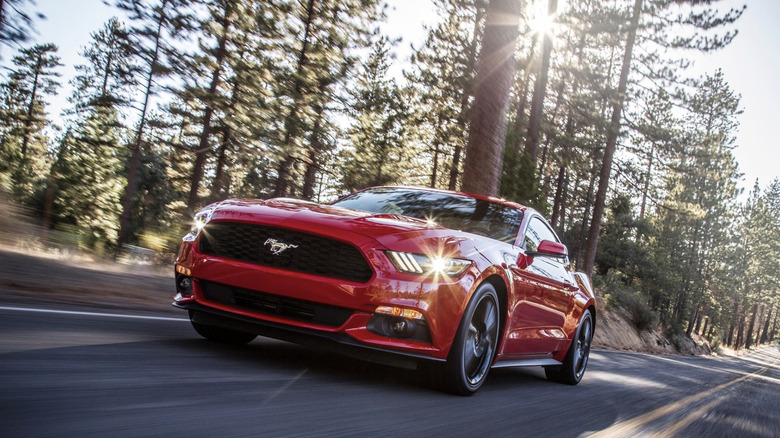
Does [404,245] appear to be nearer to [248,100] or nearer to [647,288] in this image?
[248,100]

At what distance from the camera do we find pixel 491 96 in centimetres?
1242

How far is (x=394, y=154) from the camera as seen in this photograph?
25.1 m

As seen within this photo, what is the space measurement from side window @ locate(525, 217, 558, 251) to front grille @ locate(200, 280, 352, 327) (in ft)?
7.25

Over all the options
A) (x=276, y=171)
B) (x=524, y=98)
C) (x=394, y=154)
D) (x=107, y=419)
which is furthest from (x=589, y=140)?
(x=107, y=419)

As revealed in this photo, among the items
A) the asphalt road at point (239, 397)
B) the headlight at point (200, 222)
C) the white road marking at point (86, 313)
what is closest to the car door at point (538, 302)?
the asphalt road at point (239, 397)

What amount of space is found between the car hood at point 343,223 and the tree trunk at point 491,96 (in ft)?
25.5

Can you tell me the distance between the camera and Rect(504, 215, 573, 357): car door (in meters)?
Result: 5.32

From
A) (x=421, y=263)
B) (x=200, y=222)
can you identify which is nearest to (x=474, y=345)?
(x=421, y=263)

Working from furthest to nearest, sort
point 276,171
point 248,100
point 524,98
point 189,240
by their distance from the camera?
point 524,98
point 276,171
point 248,100
point 189,240

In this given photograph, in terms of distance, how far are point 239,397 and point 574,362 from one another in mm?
4622

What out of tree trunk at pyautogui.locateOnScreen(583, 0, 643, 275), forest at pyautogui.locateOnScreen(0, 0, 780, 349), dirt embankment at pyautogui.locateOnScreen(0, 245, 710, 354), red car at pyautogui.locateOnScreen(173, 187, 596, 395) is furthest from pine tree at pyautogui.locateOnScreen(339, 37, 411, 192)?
red car at pyautogui.locateOnScreen(173, 187, 596, 395)

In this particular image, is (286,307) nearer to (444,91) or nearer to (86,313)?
(86,313)

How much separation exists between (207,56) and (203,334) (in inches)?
717

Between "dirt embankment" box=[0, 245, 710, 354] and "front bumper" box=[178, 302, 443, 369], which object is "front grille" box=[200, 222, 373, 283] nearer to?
"front bumper" box=[178, 302, 443, 369]
